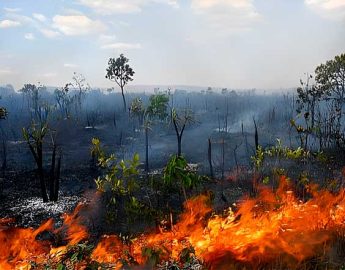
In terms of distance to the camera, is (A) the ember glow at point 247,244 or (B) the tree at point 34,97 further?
(B) the tree at point 34,97

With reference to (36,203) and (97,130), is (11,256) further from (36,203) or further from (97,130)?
(97,130)

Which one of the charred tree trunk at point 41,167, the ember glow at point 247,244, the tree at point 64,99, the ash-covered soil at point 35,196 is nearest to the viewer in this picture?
the ember glow at point 247,244

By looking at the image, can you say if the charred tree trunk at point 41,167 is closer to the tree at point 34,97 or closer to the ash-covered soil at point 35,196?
the ash-covered soil at point 35,196

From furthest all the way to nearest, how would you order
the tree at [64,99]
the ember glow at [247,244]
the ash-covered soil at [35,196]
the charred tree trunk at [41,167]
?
the tree at [64,99] → the ash-covered soil at [35,196] → the charred tree trunk at [41,167] → the ember glow at [247,244]

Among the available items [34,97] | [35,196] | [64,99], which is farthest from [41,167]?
[34,97]

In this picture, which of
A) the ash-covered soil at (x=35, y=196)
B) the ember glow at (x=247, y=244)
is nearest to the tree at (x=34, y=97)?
the ash-covered soil at (x=35, y=196)

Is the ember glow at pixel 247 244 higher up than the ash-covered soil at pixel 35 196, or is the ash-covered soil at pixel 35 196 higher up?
the ember glow at pixel 247 244

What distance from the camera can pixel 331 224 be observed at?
10.5m

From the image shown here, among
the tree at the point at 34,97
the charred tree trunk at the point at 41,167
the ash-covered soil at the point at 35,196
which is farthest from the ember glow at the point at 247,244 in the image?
the tree at the point at 34,97

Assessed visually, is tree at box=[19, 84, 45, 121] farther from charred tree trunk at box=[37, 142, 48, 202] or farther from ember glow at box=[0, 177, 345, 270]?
ember glow at box=[0, 177, 345, 270]

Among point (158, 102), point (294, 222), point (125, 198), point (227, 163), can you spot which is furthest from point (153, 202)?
point (158, 102)

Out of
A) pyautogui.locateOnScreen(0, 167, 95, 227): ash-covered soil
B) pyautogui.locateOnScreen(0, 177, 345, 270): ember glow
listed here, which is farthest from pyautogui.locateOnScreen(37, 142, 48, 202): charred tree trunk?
pyautogui.locateOnScreen(0, 177, 345, 270): ember glow

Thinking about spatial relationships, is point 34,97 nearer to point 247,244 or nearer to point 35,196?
point 35,196

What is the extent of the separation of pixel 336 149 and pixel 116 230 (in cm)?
2488
